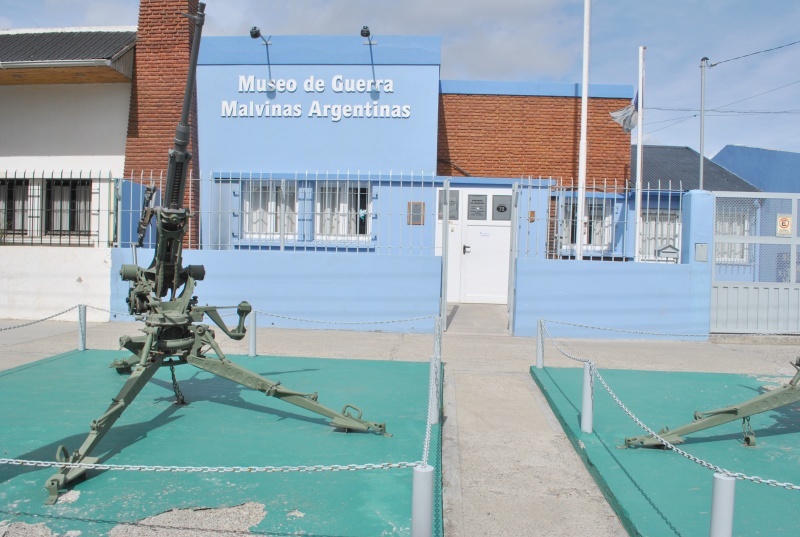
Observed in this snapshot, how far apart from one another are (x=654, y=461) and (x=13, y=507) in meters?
4.42

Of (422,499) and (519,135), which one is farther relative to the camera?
(519,135)

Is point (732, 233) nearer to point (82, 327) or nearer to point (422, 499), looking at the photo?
point (422, 499)

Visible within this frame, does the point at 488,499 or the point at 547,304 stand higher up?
the point at 547,304

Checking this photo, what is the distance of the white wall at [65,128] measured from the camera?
1405 cm

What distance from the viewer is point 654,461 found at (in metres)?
4.98

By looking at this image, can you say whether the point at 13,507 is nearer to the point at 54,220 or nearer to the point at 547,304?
the point at 547,304

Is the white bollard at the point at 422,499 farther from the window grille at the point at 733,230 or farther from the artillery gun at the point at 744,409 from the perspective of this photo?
the window grille at the point at 733,230

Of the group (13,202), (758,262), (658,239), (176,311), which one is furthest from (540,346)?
(13,202)

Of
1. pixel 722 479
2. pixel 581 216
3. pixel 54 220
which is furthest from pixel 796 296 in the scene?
pixel 54 220

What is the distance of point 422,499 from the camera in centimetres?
282

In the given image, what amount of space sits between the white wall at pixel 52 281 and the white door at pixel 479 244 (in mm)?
6437

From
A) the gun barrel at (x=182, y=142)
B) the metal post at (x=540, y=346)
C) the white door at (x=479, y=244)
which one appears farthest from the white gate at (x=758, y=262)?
the gun barrel at (x=182, y=142)

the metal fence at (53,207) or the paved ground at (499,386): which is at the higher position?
the metal fence at (53,207)

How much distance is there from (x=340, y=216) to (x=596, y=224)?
199 inches
